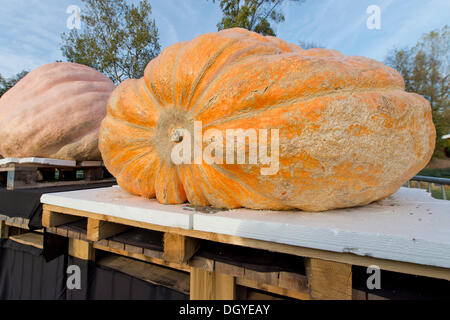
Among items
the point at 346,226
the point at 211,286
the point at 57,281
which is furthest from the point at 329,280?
the point at 57,281

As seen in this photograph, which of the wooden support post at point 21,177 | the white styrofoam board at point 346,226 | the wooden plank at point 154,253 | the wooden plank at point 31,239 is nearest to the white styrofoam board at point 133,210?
the white styrofoam board at point 346,226

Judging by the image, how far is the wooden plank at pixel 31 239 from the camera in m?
1.91

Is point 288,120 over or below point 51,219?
over

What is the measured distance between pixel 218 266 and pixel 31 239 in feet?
6.81

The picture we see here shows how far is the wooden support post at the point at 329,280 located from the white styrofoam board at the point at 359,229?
0.08m

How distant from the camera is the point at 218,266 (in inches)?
40.3

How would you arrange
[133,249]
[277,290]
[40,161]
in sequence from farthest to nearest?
1. [40,161]
2. [133,249]
3. [277,290]

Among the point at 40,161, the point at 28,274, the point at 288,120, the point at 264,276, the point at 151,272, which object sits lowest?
the point at 28,274

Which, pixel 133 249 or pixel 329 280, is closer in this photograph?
pixel 329 280

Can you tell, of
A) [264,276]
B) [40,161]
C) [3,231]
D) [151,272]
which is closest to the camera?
[264,276]

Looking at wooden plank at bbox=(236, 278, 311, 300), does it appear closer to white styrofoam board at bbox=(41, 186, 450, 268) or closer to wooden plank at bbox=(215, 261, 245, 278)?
wooden plank at bbox=(215, 261, 245, 278)

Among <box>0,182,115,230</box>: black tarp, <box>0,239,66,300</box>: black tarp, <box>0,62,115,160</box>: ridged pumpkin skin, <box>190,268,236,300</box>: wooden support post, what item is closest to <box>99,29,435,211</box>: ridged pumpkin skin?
<box>190,268,236,300</box>: wooden support post

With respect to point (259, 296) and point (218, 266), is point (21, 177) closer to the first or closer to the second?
point (218, 266)

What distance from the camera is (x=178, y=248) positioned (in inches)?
39.5
